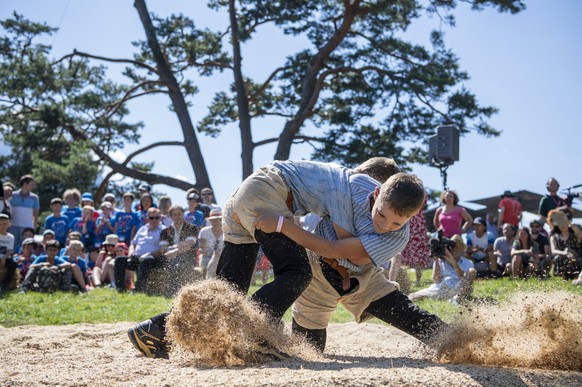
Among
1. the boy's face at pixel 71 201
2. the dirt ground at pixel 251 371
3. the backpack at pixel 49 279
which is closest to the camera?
the dirt ground at pixel 251 371

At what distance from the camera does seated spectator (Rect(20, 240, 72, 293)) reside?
1039 centimetres

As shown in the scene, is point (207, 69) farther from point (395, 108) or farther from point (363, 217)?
point (363, 217)

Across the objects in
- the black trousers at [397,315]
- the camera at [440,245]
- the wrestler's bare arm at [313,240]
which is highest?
the wrestler's bare arm at [313,240]

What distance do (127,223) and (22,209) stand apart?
5.55 feet

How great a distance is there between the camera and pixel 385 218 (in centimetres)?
396

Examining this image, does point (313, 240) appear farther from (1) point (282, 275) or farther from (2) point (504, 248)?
(2) point (504, 248)

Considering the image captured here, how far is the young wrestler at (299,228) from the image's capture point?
401 cm

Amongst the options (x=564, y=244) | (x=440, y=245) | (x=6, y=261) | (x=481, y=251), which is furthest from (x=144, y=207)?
(x=564, y=244)

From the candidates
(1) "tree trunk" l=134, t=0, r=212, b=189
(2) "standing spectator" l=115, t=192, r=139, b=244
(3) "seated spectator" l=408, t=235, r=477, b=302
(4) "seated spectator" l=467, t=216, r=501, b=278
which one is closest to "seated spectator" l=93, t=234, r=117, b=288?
(2) "standing spectator" l=115, t=192, r=139, b=244

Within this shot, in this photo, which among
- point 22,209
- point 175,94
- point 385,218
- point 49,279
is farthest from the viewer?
point 175,94

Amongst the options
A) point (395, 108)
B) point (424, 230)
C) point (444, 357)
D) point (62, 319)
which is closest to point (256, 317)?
point (444, 357)

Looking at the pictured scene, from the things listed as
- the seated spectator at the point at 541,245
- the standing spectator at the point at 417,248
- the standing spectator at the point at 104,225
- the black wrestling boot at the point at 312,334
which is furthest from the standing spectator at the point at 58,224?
the black wrestling boot at the point at 312,334

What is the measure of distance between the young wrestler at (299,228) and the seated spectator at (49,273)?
6.57 meters

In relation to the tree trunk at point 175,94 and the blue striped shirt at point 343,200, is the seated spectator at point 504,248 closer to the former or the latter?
the blue striped shirt at point 343,200
